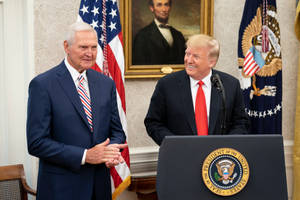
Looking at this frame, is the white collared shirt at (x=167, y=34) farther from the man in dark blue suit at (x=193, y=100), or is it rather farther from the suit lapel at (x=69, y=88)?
the suit lapel at (x=69, y=88)

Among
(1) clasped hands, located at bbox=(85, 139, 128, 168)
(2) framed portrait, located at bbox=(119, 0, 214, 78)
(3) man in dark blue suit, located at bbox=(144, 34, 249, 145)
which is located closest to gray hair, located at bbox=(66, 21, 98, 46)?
(1) clasped hands, located at bbox=(85, 139, 128, 168)

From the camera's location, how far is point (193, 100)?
2.86 metres

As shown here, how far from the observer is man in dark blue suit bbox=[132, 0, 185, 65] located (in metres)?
3.78

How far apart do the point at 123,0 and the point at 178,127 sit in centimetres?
147

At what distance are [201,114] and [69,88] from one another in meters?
0.98

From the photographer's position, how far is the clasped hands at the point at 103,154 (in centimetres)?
231

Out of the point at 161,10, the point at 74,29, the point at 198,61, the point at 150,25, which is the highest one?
the point at 161,10

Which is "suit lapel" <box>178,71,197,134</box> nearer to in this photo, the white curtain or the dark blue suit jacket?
the dark blue suit jacket

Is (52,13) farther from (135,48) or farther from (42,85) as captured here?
(42,85)

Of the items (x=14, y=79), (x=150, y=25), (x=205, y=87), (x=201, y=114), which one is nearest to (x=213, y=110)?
(x=201, y=114)

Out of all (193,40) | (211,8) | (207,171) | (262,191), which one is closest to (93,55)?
(193,40)

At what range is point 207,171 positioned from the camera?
5.70 ft

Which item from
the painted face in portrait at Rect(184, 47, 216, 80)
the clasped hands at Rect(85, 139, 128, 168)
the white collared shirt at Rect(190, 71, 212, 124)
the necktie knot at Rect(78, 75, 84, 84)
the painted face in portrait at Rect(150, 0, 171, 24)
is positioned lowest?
the clasped hands at Rect(85, 139, 128, 168)

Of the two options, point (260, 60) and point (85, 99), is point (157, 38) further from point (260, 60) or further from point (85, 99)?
point (85, 99)
